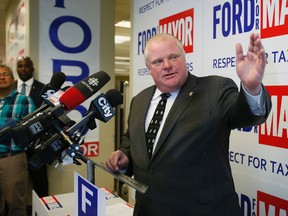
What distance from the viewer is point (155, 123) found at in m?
1.35

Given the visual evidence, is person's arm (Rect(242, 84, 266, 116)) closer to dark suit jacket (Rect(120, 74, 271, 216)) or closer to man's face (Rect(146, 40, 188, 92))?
dark suit jacket (Rect(120, 74, 271, 216))

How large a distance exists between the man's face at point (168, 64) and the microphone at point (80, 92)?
0.28m

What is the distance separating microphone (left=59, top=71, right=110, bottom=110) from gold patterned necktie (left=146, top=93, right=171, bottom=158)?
32 centimetres

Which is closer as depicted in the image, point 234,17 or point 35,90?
point 234,17

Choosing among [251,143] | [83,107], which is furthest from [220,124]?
[83,107]

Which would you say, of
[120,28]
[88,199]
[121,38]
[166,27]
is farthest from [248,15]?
[121,38]

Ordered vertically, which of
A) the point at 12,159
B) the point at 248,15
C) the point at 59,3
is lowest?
the point at 12,159

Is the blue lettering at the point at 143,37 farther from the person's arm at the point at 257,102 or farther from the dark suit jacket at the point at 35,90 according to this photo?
the person's arm at the point at 257,102

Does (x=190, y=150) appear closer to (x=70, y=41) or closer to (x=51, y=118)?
(x=51, y=118)

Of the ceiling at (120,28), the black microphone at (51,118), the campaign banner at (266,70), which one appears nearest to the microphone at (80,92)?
the black microphone at (51,118)

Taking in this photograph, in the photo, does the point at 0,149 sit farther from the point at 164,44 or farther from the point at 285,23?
the point at 285,23

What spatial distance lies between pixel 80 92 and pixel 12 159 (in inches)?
72.9

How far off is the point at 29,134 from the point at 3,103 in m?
1.87

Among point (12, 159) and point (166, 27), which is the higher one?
point (166, 27)
